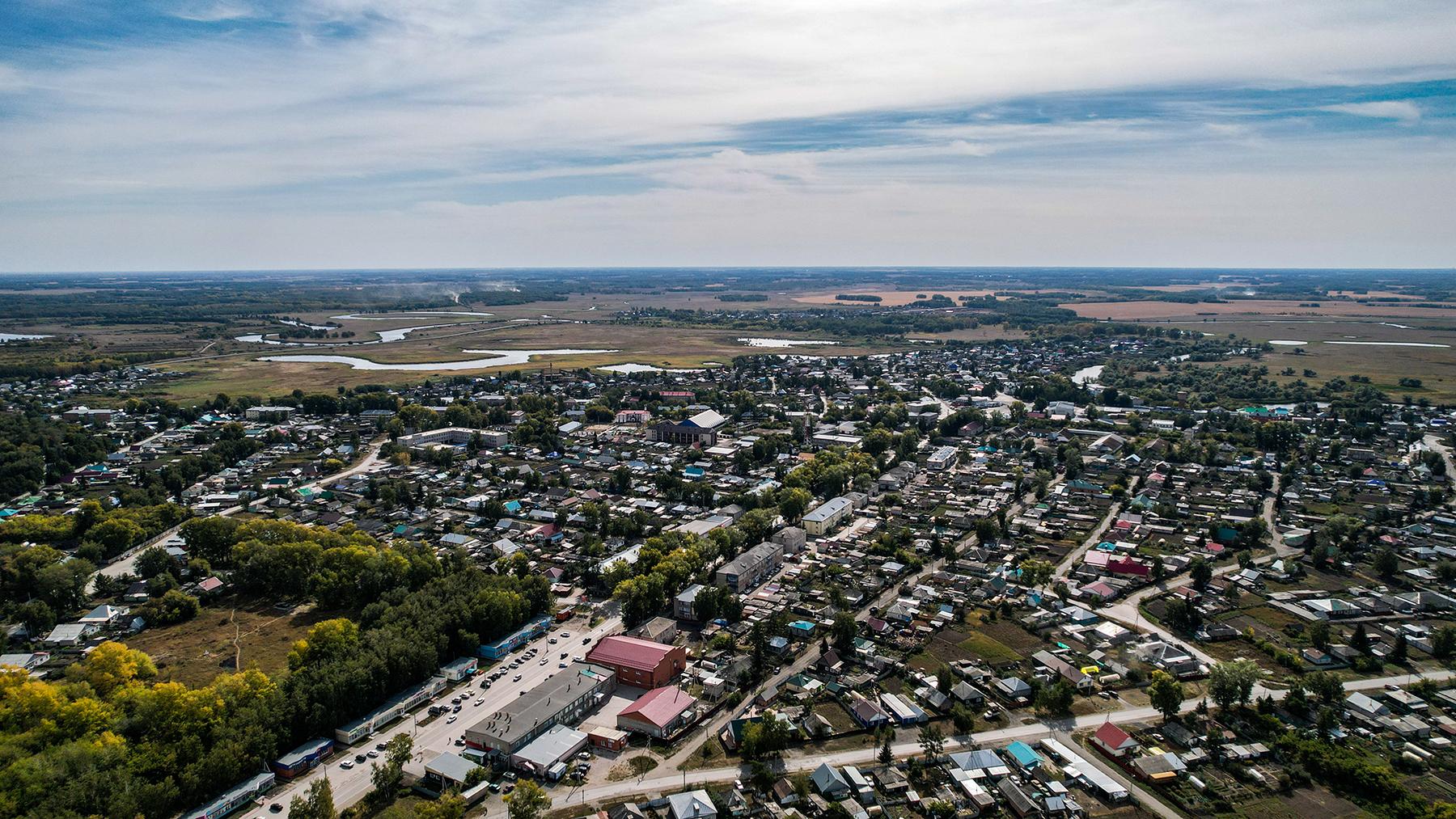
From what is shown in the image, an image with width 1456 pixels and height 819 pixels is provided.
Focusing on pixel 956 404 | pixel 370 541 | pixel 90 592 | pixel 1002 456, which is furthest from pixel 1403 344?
pixel 90 592

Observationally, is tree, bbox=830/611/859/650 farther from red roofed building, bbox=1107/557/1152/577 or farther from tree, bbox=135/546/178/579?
tree, bbox=135/546/178/579

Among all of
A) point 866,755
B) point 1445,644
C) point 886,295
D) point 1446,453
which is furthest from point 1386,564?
point 886,295

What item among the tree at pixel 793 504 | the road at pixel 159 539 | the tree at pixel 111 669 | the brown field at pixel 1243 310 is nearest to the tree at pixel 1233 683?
the tree at pixel 793 504

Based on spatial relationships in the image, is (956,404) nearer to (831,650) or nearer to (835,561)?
(835,561)

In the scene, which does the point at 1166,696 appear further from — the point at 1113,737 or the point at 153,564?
the point at 153,564

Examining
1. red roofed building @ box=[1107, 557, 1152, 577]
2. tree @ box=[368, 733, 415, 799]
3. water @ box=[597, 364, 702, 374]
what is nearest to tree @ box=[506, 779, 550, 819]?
tree @ box=[368, 733, 415, 799]

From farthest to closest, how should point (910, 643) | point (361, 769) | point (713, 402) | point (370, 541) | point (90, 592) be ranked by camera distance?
point (713, 402)
point (370, 541)
point (90, 592)
point (910, 643)
point (361, 769)

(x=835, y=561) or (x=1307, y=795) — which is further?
(x=835, y=561)
